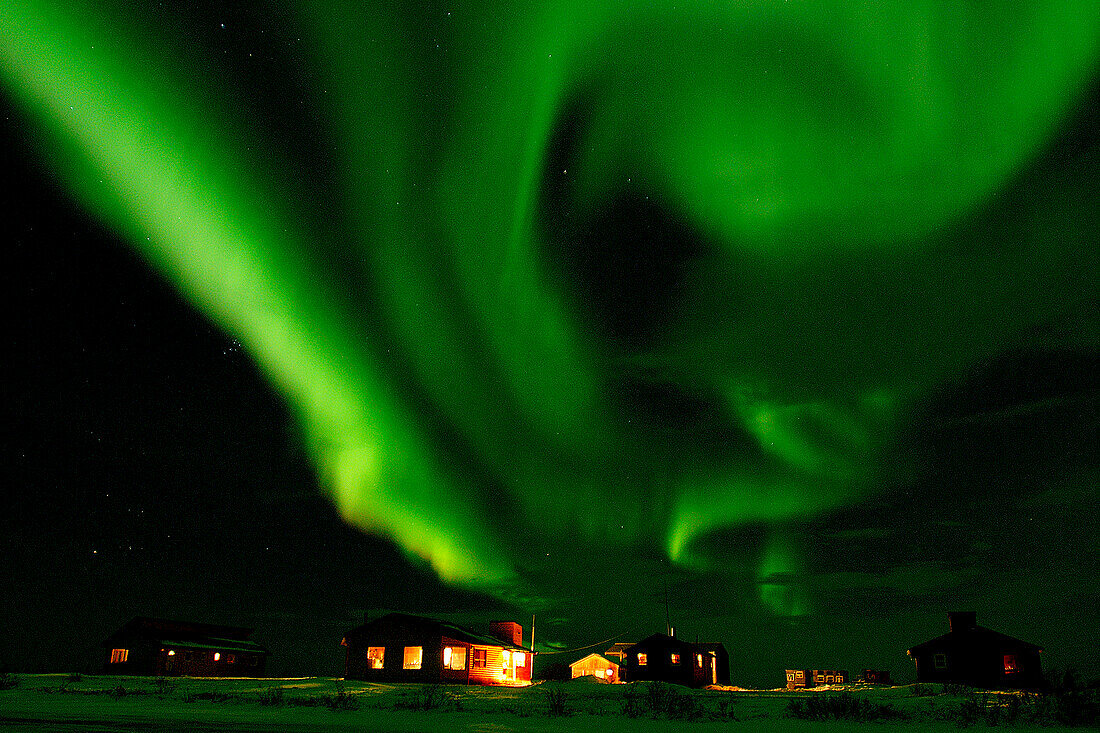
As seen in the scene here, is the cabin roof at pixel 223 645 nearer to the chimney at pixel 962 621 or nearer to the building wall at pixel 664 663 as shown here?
the building wall at pixel 664 663

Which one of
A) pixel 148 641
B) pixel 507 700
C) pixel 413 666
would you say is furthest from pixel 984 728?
pixel 148 641

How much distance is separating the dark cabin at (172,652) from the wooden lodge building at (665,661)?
1461 inches

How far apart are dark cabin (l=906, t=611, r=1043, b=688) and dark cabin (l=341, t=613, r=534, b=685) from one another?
3459 cm

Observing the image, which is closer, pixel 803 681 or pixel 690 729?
pixel 690 729

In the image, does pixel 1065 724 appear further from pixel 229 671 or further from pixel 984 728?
pixel 229 671

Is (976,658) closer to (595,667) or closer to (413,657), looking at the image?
(413,657)

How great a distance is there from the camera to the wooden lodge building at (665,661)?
5959cm

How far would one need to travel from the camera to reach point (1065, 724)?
56.0 feet

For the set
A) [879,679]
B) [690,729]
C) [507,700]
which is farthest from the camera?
[879,679]

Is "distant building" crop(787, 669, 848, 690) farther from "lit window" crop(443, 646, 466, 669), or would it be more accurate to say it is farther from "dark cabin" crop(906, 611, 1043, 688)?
"lit window" crop(443, 646, 466, 669)

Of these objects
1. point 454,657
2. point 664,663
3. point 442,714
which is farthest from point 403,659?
point 442,714

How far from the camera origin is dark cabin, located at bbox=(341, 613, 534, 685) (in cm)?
4544

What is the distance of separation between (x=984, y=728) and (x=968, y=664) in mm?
41827

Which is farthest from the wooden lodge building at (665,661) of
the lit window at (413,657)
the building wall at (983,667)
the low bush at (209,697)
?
the low bush at (209,697)
